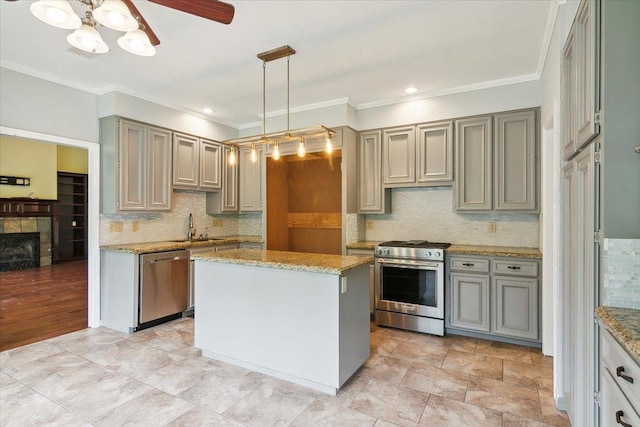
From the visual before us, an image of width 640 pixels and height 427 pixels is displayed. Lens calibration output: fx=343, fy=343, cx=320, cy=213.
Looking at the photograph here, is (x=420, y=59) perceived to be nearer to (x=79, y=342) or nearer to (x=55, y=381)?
(x=55, y=381)

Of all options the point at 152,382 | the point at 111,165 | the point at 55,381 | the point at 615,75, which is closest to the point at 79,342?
the point at 55,381

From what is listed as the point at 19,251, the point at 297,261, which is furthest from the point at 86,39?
the point at 19,251

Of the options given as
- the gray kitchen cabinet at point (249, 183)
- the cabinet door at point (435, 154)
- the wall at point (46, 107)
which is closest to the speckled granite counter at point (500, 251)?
the cabinet door at point (435, 154)

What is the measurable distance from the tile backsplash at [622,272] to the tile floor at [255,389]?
1247mm

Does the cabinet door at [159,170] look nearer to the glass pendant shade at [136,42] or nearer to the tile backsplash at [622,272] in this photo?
the glass pendant shade at [136,42]

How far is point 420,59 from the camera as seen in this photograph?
317 centimetres

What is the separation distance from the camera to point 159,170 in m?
4.32

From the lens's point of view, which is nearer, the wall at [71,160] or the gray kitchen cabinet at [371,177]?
the gray kitchen cabinet at [371,177]

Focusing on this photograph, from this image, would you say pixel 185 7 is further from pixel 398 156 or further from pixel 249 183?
pixel 249 183

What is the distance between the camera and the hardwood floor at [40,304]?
12.3 ft

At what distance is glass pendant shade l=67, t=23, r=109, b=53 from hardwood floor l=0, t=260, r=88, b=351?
315 centimetres

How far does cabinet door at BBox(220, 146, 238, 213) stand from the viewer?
529 cm

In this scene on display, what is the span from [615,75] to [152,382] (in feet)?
11.0

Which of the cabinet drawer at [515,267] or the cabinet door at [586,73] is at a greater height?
the cabinet door at [586,73]
